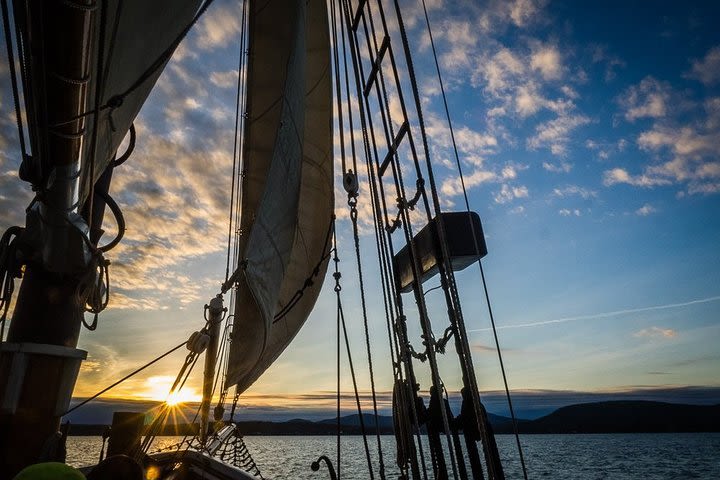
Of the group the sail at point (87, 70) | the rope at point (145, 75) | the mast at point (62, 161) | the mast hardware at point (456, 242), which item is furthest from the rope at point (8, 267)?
the mast hardware at point (456, 242)

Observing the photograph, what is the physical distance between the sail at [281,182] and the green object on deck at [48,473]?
8.06 feet

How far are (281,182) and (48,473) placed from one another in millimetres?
3320

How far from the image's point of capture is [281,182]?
4.45 metres

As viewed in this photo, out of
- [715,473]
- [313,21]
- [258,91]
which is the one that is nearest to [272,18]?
[258,91]

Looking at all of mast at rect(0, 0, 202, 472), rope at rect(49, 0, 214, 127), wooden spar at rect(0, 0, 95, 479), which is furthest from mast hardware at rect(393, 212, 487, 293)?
wooden spar at rect(0, 0, 95, 479)

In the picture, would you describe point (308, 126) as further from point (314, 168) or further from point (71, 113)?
point (71, 113)

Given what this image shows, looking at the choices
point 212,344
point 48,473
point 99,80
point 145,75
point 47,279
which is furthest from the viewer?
point 212,344

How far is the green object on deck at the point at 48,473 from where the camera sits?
1.50m

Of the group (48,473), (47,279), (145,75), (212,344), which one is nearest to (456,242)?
(145,75)

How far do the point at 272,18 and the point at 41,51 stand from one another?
4.42m

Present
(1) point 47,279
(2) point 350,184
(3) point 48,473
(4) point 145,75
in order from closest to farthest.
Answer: (3) point 48,473 < (4) point 145,75 < (1) point 47,279 < (2) point 350,184

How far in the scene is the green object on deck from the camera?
1.50 m

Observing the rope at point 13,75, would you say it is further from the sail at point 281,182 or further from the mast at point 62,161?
the sail at point 281,182

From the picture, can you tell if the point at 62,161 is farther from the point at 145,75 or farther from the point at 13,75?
the point at 145,75
